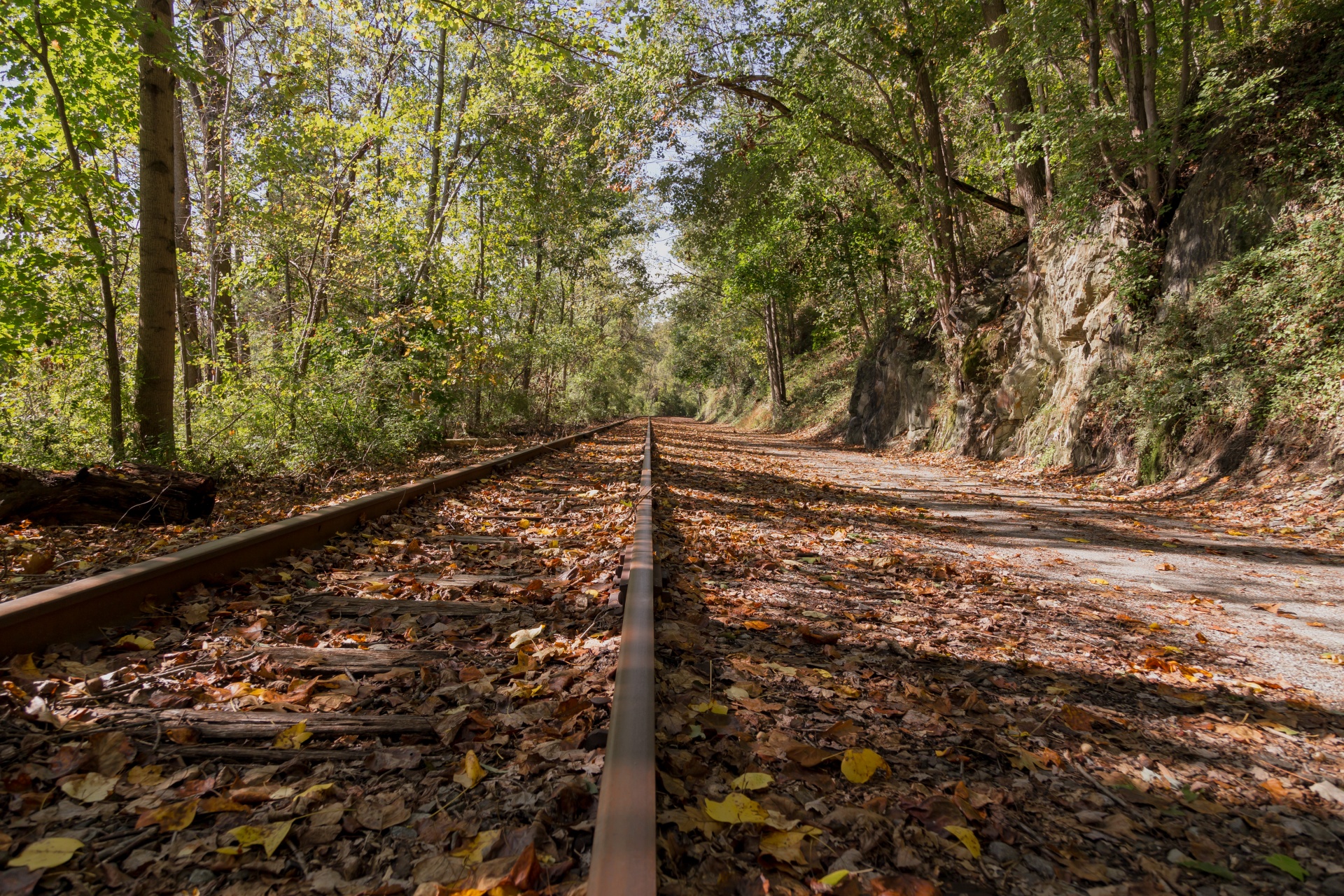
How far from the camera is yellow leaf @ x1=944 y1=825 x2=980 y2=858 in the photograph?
1607mm

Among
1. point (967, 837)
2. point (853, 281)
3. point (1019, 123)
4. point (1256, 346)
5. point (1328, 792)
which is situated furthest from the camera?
point (853, 281)

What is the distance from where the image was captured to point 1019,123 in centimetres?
1000

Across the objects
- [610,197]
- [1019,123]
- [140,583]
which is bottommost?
[140,583]

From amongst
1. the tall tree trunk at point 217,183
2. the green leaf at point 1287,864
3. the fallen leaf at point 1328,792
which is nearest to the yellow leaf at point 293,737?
the green leaf at point 1287,864

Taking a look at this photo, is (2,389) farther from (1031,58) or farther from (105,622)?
(1031,58)

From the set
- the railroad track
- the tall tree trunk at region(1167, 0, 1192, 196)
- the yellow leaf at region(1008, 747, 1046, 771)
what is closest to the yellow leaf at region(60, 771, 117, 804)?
the railroad track

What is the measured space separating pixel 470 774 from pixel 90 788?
956mm

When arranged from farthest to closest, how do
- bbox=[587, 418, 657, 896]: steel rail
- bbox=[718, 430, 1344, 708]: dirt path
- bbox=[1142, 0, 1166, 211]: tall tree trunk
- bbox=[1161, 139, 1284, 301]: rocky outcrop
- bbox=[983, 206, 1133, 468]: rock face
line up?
bbox=[983, 206, 1133, 468]: rock face → bbox=[1142, 0, 1166, 211]: tall tree trunk → bbox=[1161, 139, 1284, 301]: rocky outcrop → bbox=[718, 430, 1344, 708]: dirt path → bbox=[587, 418, 657, 896]: steel rail

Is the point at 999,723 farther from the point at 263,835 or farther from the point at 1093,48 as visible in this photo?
the point at 1093,48

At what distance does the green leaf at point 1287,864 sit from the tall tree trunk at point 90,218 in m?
8.28

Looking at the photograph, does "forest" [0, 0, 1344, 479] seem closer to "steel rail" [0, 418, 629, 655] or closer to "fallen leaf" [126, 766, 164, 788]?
"steel rail" [0, 418, 629, 655]

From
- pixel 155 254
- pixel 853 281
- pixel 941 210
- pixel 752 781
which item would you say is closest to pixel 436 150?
pixel 155 254

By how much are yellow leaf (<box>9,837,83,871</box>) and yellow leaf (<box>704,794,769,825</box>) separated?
1.46 metres

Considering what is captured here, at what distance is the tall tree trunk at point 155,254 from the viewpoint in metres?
6.29
